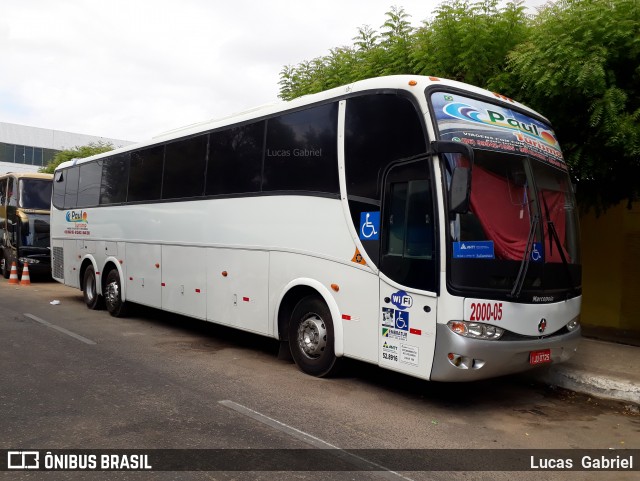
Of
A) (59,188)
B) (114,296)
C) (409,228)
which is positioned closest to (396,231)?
(409,228)

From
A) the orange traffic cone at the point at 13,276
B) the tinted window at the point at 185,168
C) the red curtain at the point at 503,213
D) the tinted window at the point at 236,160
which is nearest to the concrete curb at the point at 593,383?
the red curtain at the point at 503,213

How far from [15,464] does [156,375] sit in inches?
104

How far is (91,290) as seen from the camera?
12.4m

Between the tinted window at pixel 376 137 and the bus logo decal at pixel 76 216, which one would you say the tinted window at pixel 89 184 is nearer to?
the bus logo decal at pixel 76 216

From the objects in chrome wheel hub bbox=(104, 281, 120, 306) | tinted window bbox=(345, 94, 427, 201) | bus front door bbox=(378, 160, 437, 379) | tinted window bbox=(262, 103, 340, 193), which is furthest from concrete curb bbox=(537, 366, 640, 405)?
chrome wheel hub bbox=(104, 281, 120, 306)

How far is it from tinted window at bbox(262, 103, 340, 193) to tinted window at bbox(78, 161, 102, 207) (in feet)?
20.1

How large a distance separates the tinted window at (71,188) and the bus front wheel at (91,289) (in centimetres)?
178

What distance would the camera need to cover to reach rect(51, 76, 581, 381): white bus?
5.39 meters

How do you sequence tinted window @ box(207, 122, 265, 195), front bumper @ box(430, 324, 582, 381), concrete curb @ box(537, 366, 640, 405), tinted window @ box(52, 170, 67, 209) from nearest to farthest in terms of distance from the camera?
1. front bumper @ box(430, 324, 582, 381)
2. concrete curb @ box(537, 366, 640, 405)
3. tinted window @ box(207, 122, 265, 195)
4. tinted window @ box(52, 170, 67, 209)

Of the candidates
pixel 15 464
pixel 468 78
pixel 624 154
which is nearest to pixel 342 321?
pixel 15 464

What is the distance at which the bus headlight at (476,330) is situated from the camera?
17.4 feet

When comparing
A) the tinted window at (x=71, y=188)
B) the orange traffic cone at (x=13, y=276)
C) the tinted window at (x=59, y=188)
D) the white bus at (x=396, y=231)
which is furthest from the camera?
the orange traffic cone at (x=13, y=276)

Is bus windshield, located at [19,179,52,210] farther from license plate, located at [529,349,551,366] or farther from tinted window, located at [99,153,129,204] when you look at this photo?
license plate, located at [529,349,551,366]

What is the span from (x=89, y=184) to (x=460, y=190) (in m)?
9.93
